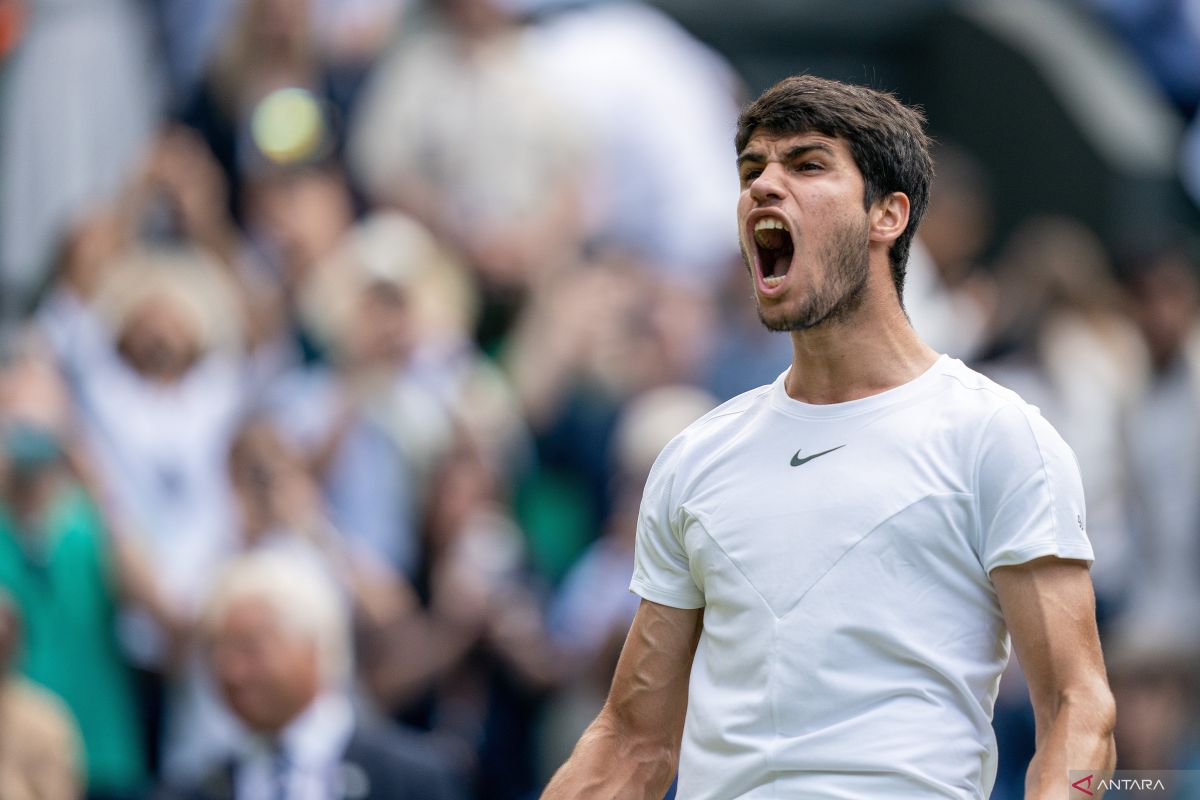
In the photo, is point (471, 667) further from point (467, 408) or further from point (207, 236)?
point (207, 236)

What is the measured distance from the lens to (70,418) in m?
6.80

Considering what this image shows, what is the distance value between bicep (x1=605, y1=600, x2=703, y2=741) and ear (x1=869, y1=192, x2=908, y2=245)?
0.71 metres

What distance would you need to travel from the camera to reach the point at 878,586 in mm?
2805

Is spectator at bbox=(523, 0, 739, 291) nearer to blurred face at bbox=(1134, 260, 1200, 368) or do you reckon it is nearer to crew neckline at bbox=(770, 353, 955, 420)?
blurred face at bbox=(1134, 260, 1200, 368)

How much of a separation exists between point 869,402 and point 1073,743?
638 millimetres

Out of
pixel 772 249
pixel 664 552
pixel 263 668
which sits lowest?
pixel 263 668

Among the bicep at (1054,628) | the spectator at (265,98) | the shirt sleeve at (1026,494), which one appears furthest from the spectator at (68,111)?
the bicep at (1054,628)

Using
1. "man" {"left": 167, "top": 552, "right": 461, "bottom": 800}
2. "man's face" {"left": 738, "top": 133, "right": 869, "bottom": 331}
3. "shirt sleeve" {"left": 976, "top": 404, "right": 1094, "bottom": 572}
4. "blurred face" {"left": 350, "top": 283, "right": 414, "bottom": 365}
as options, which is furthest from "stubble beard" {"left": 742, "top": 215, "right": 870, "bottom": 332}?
"blurred face" {"left": 350, "top": 283, "right": 414, "bottom": 365}

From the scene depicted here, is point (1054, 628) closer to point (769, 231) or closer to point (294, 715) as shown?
point (769, 231)

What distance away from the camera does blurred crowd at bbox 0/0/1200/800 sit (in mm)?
6375

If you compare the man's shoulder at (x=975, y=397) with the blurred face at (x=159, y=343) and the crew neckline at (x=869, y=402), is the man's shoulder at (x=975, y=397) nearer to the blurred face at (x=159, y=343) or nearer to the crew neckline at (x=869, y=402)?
the crew neckline at (x=869, y=402)

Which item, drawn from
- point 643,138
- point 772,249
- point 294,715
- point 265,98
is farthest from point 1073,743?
point 643,138

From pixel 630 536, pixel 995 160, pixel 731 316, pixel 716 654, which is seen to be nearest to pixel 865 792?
pixel 716 654

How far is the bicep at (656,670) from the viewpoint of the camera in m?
3.15
